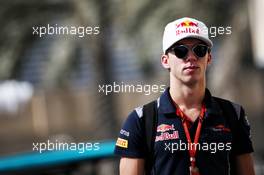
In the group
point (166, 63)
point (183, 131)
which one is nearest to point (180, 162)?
point (183, 131)

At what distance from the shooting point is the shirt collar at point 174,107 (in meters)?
4.04

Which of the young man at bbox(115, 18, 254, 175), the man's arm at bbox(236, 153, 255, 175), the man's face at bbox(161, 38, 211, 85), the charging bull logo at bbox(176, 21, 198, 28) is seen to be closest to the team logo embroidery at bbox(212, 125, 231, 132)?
the young man at bbox(115, 18, 254, 175)

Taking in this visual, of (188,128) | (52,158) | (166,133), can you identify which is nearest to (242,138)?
(188,128)

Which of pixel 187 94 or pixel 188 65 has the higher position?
pixel 188 65

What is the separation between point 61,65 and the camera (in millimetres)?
12844

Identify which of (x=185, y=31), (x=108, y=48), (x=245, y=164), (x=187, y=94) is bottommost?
(x=245, y=164)

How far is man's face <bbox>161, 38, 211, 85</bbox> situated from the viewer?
4051mm

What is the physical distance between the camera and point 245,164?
157 inches

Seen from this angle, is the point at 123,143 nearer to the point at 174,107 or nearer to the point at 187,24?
the point at 174,107

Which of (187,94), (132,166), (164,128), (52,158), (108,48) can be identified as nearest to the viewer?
(132,166)

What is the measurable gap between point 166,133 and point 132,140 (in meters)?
0.19

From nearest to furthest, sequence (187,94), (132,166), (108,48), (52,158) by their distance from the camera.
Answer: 1. (132,166)
2. (187,94)
3. (52,158)
4. (108,48)

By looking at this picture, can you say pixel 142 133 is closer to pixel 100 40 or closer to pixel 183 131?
pixel 183 131

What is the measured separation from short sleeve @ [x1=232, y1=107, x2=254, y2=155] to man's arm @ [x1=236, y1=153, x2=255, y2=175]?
0.03m
